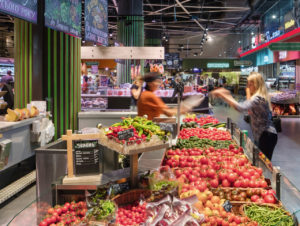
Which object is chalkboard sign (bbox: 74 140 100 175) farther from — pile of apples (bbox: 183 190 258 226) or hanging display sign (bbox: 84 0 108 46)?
hanging display sign (bbox: 84 0 108 46)

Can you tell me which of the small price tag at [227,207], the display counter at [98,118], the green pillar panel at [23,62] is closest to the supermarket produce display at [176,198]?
the small price tag at [227,207]

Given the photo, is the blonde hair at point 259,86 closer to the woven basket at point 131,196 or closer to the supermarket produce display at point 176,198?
the supermarket produce display at point 176,198

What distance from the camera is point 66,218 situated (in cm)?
226

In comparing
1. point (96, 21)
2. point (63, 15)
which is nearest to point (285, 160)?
point (96, 21)

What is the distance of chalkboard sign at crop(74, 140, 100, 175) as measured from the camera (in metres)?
2.72

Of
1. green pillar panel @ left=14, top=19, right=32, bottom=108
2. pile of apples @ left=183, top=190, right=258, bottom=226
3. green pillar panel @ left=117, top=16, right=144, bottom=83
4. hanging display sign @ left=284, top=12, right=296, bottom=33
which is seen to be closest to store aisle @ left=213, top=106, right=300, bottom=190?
pile of apples @ left=183, top=190, right=258, bottom=226

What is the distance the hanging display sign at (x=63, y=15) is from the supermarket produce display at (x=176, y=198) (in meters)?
2.60

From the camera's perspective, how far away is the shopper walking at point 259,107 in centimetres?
420

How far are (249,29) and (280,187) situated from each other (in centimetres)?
3294

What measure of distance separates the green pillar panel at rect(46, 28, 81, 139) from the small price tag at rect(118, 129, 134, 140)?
159 inches

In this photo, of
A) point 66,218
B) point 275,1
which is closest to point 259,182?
point 66,218

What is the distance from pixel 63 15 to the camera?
203 inches

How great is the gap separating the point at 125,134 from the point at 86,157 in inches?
21.1

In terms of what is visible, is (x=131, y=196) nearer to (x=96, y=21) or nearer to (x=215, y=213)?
(x=215, y=213)
